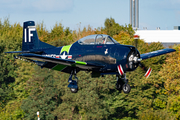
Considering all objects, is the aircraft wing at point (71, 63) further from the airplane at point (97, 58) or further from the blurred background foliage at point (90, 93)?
the blurred background foliage at point (90, 93)

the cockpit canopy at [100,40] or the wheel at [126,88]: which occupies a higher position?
the cockpit canopy at [100,40]

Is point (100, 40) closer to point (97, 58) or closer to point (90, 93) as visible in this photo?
point (97, 58)

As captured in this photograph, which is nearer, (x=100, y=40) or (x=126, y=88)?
(x=126, y=88)

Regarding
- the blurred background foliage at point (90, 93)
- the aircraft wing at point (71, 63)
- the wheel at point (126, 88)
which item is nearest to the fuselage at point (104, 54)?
the aircraft wing at point (71, 63)

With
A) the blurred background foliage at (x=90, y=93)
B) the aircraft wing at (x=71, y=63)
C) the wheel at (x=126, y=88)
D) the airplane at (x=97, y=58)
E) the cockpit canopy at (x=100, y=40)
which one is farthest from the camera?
the blurred background foliage at (x=90, y=93)

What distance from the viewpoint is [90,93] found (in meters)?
54.4

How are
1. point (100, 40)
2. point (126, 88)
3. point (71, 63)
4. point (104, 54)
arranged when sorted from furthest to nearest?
point (100, 40)
point (126, 88)
point (104, 54)
point (71, 63)

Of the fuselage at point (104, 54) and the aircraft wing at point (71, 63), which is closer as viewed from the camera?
the aircraft wing at point (71, 63)

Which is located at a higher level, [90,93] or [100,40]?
[100,40]

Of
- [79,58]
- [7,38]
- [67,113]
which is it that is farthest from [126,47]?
[7,38]

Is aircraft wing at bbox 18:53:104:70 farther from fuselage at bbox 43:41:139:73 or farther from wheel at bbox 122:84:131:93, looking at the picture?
wheel at bbox 122:84:131:93

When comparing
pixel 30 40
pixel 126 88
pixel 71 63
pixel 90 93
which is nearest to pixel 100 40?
pixel 71 63

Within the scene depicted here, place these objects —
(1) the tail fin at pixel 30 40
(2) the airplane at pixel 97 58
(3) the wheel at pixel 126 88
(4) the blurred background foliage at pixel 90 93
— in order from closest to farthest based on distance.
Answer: (2) the airplane at pixel 97 58
(3) the wheel at pixel 126 88
(1) the tail fin at pixel 30 40
(4) the blurred background foliage at pixel 90 93

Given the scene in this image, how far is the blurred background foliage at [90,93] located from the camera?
5112 cm
